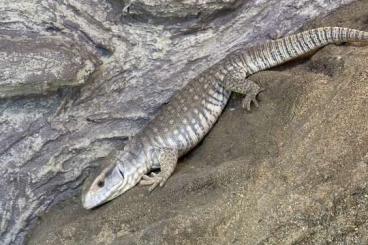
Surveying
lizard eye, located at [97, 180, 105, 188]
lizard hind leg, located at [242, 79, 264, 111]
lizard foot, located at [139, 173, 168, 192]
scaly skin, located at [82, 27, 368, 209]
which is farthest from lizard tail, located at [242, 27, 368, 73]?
lizard eye, located at [97, 180, 105, 188]

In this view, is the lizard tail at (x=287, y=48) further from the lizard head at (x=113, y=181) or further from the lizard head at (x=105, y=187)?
the lizard head at (x=105, y=187)

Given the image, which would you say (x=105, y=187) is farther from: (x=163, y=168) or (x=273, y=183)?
(x=273, y=183)

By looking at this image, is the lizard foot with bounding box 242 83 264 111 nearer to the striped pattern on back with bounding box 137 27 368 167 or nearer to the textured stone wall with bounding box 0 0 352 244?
the striped pattern on back with bounding box 137 27 368 167

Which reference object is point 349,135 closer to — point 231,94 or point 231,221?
point 231,221

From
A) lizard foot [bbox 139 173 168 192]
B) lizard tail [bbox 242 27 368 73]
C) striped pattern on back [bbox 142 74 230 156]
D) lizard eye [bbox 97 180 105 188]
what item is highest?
lizard tail [bbox 242 27 368 73]

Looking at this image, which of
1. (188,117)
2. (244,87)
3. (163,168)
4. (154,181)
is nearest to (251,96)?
(244,87)

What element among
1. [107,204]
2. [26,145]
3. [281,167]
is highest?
[26,145]

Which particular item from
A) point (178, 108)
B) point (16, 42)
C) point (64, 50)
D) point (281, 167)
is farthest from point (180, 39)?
point (281, 167)
